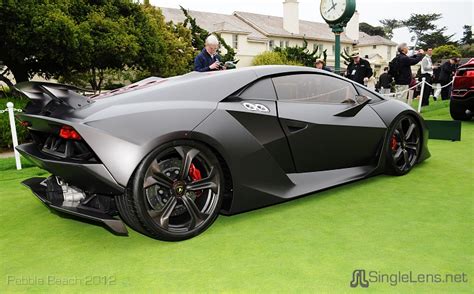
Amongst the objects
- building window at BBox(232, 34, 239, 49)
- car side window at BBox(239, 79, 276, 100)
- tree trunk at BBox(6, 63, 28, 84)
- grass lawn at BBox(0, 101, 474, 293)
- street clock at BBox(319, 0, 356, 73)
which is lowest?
grass lawn at BBox(0, 101, 474, 293)

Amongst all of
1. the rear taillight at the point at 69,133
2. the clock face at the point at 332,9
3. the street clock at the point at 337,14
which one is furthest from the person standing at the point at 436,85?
the rear taillight at the point at 69,133

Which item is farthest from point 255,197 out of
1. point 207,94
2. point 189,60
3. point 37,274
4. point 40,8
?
point 189,60

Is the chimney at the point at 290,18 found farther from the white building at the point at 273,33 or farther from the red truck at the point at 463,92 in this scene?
the red truck at the point at 463,92

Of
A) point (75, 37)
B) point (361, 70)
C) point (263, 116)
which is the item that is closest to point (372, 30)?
point (75, 37)

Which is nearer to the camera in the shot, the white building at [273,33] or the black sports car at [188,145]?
the black sports car at [188,145]

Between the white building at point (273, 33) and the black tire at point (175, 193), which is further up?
the white building at point (273, 33)

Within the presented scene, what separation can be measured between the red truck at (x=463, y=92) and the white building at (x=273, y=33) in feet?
103

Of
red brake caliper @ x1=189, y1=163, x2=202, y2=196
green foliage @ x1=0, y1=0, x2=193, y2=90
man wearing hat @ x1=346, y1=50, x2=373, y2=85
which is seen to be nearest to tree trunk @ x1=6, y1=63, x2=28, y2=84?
green foliage @ x1=0, y1=0, x2=193, y2=90

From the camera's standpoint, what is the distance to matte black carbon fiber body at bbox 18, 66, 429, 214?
8.52ft

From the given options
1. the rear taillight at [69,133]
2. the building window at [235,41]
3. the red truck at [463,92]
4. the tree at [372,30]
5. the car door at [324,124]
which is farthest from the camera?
the tree at [372,30]

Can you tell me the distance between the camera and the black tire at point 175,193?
2697 millimetres

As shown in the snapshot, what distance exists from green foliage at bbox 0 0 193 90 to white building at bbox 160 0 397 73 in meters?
19.0

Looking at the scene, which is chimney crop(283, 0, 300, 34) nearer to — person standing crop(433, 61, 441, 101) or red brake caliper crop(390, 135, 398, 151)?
person standing crop(433, 61, 441, 101)

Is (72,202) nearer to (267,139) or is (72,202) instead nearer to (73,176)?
(73,176)
